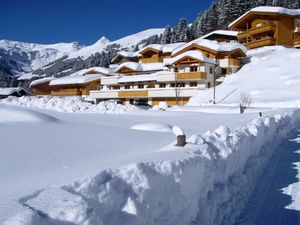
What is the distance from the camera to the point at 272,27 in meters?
47.8

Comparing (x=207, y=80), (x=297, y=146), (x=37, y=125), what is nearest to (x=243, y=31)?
(x=207, y=80)

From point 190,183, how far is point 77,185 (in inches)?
70.4

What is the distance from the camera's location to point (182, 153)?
203 inches

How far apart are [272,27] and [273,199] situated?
4526 cm

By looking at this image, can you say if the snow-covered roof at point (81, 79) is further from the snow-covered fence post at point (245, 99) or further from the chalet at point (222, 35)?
the snow-covered fence post at point (245, 99)

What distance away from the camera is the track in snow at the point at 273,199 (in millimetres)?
5744

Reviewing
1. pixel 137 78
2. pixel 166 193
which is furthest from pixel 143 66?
pixel 166 193

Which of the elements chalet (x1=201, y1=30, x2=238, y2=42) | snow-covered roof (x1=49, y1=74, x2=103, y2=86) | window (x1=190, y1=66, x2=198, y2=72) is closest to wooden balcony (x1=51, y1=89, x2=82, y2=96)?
snow-covered roof (x1=49, y1=74, x2=103, y2=86)

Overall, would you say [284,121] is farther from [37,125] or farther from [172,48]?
[172,48]

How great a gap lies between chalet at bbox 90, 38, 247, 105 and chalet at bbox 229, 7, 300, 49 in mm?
3323

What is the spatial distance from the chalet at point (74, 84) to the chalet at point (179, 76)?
17.9ft

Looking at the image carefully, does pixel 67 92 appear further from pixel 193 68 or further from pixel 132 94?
pixel 193 68

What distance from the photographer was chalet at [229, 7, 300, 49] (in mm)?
47812

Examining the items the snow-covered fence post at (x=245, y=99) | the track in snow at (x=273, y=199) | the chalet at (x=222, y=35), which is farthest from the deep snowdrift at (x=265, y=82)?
the track in snow at (x=273, y=199)
